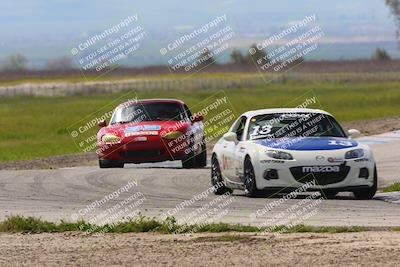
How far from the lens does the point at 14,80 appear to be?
12019 centimetres

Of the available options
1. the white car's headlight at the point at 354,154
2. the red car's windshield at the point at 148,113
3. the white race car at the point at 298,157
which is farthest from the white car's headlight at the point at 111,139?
the white car's headlight at the point at 354,154

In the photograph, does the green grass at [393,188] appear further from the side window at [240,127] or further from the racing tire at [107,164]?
the racing tire at [107,164]

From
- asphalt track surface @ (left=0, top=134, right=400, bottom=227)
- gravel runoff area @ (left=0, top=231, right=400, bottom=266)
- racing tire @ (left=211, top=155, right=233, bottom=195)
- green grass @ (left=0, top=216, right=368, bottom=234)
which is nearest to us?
gravel runoff area @ (left=0, top=231, right=400, bottom=266)

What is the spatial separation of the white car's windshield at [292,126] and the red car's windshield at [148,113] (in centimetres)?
788

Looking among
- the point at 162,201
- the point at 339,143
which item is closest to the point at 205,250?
the point at 162,201

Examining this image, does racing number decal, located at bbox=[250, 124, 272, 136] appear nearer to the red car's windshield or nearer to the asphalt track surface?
the asphalt track surface

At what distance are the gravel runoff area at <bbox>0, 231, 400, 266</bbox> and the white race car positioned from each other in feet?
14.3

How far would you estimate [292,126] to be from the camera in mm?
18047

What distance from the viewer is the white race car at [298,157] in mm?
17141

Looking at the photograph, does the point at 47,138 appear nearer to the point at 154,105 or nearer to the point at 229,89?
the point at 154,105

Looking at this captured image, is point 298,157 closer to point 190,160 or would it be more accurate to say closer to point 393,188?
point 393,188

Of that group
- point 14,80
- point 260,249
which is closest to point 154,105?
point 260,249

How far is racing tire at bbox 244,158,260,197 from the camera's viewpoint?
17484 mm

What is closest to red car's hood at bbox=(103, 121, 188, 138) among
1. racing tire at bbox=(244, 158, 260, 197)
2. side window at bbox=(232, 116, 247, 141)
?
side window at bbox=(232, 116, 247, 141)
